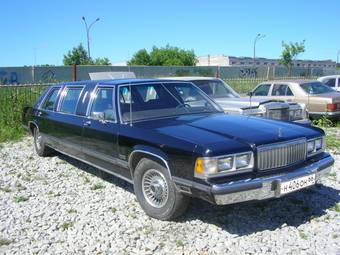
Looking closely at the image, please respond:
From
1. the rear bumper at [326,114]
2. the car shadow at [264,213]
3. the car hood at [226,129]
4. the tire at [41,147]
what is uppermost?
the car hood at [226,129]

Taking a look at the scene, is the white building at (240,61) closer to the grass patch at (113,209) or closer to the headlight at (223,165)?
the grass patch at (113,209)

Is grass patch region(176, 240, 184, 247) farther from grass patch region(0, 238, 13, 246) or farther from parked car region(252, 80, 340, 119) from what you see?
parked car region(252, 80, 340, 119)

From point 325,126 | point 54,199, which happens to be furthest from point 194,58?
point 54,199

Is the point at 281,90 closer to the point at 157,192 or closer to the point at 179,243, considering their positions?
the point at 157,192

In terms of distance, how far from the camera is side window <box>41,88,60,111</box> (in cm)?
769

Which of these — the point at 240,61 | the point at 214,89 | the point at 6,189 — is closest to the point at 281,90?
the point at 214,89

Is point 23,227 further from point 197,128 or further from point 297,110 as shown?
point 297,110

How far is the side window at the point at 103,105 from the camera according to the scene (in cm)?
578

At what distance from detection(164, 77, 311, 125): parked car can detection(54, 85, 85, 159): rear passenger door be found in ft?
8.38

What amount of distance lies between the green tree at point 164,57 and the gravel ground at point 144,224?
257ft

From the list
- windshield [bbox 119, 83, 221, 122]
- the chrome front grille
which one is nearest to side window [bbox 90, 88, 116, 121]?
windshield [bbox 119, 83, 221, 122]

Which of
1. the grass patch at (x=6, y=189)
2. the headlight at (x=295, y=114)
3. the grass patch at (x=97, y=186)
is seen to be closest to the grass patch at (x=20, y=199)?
the grass patch at (x=6, y=189)

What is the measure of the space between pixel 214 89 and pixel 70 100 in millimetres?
4494

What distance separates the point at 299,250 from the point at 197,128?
1.67 m
